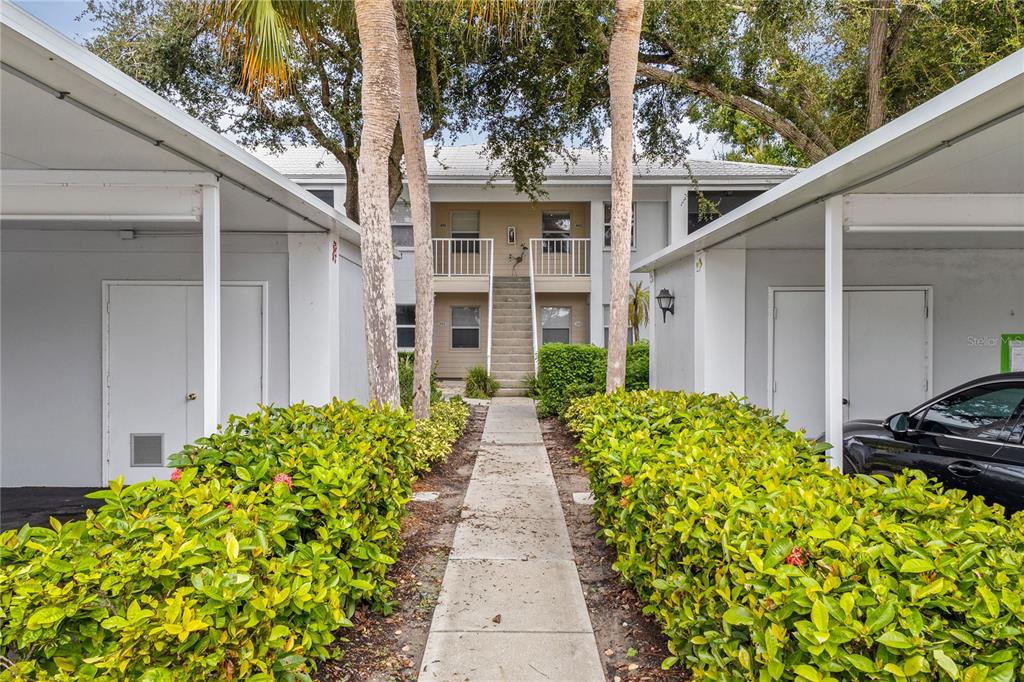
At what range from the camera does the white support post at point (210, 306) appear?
4.96m

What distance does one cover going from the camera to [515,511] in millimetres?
6137

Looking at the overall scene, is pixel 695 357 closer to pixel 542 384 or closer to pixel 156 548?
pixel 542 384

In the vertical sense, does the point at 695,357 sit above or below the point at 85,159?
below

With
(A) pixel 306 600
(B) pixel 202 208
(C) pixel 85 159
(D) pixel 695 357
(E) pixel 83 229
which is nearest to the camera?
(A) pixel 306 600

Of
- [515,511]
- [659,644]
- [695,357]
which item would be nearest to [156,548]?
[659,644]

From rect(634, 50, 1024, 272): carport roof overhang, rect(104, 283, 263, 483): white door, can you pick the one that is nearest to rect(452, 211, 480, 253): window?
rect(634, 50, 1024, 272): carport roof overhang

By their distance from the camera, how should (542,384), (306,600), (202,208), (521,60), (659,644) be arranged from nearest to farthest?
1. (306,600)
2. (659,644)
3. (202,208)
4. (521,60)
5. (542,384)

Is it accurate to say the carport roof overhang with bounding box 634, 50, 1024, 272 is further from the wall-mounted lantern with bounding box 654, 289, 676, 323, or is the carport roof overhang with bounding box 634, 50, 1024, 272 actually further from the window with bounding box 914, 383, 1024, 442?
the wall-mounted lantern with bounding box 654, 289, 676, 323

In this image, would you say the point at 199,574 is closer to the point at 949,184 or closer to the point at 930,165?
the point at 930,165

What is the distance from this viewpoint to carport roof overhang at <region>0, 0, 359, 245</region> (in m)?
3.02

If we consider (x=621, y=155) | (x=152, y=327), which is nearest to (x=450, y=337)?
(x=621, y=155)

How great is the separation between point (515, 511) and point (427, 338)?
3.41 metres

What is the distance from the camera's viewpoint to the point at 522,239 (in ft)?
60.1

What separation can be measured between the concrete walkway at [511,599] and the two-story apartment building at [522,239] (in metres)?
9.62
